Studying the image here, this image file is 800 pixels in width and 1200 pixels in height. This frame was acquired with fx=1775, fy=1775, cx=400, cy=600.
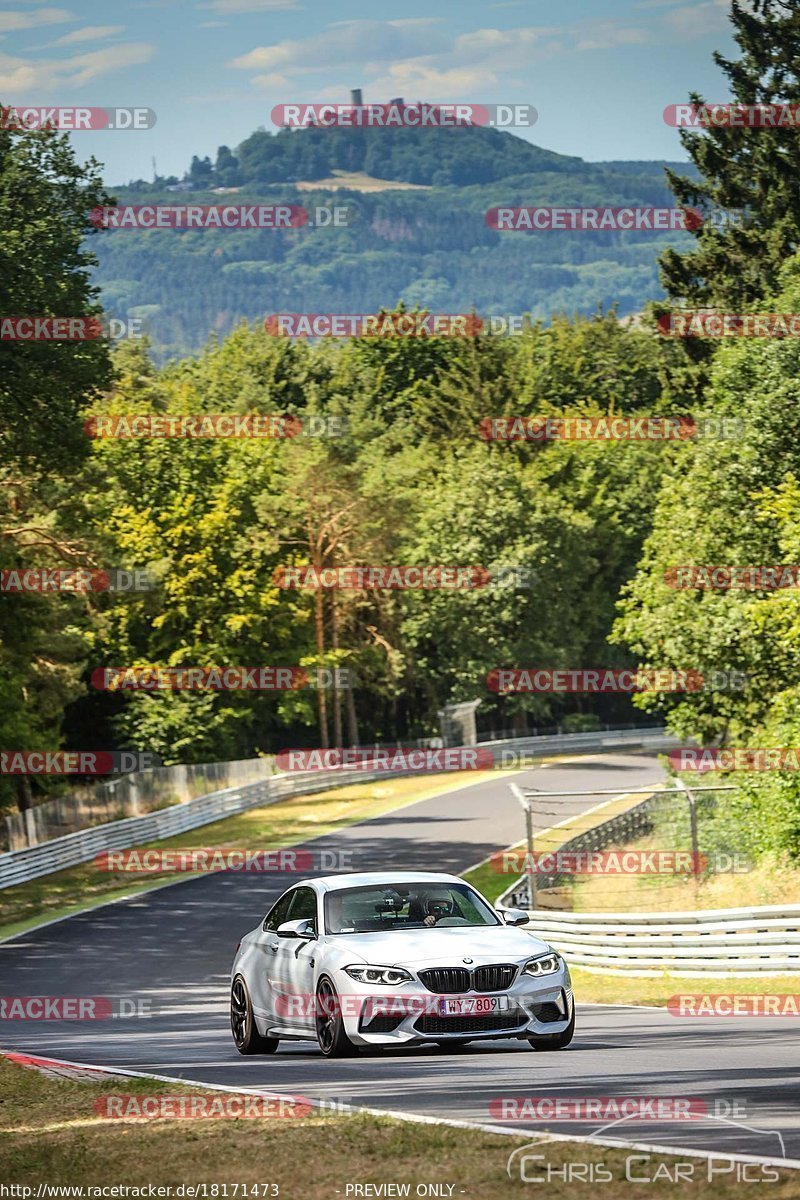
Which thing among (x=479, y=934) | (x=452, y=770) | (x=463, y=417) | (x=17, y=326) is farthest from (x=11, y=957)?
(x=463, y=417)

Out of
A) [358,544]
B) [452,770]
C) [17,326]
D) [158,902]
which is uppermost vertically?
[17,326]

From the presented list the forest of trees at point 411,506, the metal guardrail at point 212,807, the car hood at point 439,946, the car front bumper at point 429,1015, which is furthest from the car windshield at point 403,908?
the metal guardrail at point 212,807

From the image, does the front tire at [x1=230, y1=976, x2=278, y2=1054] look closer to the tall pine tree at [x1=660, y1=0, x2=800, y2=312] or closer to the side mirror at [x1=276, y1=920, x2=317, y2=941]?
the side mirror at [x1=276, y1=920, x2=317, y2=941]

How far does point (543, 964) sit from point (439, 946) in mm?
756

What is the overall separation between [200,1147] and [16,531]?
32.0 metres

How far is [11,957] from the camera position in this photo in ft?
99.1

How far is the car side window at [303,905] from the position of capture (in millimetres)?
13945

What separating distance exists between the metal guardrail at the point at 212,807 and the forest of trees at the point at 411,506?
8.58ft

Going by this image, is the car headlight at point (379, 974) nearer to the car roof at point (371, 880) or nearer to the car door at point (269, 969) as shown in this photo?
the car roof at point (371, 880)

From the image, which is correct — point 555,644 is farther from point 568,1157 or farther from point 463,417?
point 568,1157

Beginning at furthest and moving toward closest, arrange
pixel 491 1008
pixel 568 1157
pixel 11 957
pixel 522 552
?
pixel 522 552
pixel 11 957
pixel 491 1008
pixel 568 1157

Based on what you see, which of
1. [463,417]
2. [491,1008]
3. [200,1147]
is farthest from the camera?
[463,417]

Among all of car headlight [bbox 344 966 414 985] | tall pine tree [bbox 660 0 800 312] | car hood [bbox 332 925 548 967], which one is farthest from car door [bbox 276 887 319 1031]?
tall pine tree [bbox 660 0 800 312]

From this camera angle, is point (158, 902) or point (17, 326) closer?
point (17, 326)
